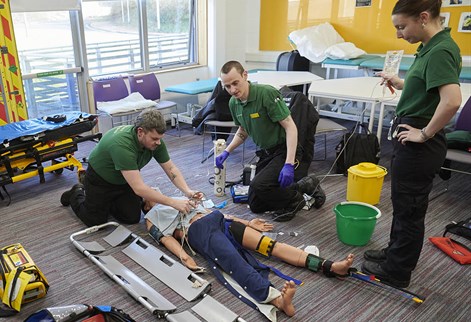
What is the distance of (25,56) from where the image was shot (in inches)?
173

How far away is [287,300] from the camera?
1985 mm

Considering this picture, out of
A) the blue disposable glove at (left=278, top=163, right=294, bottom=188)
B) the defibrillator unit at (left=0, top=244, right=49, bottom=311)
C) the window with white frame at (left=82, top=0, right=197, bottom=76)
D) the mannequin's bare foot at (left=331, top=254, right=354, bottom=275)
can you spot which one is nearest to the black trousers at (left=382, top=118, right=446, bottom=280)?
the mannequin's bare foot at (left=331, top=254, right=354, bottom=275)

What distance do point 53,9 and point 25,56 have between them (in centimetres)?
65

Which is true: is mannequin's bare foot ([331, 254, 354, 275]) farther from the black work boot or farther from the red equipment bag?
the black work boot

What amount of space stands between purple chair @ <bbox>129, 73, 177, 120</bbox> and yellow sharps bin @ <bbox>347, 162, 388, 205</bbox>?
240cm

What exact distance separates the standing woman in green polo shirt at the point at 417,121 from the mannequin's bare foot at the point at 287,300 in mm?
608

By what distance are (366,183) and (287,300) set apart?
1.53m

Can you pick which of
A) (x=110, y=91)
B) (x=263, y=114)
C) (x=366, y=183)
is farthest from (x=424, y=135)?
(x=110, y=91)

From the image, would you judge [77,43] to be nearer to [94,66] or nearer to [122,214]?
[94,66]

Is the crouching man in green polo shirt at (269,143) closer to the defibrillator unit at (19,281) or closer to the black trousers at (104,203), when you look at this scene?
the black trousers at (104,203)

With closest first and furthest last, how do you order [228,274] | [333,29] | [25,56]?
[228,274], [25,56], [333,29]

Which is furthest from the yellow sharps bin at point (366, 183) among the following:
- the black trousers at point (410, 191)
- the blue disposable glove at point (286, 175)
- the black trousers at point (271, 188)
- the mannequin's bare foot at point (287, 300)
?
the mannequin's bare foot at point (287, 300)

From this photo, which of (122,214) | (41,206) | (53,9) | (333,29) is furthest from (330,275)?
(333,29)

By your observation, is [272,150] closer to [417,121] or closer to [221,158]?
[221,158]
